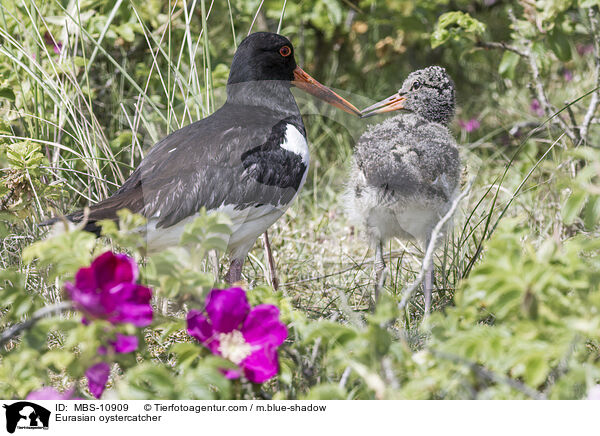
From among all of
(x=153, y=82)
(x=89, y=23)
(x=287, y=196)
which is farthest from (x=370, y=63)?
(x=287, y=196)

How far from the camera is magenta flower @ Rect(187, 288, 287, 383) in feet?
5.45

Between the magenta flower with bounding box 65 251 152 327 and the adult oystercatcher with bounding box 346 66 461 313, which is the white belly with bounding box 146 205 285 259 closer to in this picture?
the adult oystercatcher with bounding box 346 66 461 313

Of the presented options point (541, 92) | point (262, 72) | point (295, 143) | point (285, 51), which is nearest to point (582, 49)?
point (541, 92)

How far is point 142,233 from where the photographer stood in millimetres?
2354

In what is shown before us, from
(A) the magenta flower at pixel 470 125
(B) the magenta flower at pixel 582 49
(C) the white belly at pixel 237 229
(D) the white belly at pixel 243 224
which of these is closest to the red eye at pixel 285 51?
(D) the white belly at pixel 243 224

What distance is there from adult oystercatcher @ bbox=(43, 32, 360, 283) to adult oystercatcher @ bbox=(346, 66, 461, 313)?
0.99 ft

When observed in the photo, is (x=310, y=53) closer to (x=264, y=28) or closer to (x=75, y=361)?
(x=264, y=28)

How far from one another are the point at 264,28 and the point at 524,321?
3869 mm

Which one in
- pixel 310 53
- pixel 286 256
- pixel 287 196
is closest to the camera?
pixel 287 196

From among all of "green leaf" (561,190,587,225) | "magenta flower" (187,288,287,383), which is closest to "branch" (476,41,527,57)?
"green leaf" (561,190,587,225)

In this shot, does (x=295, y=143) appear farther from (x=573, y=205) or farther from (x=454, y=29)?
(x=454, y=29)

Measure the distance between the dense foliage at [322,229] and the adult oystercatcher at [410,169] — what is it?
0.44 ft

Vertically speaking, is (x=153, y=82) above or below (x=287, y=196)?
above

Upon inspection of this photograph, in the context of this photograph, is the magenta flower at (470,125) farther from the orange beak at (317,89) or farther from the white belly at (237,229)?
the white belly at (237,229)
